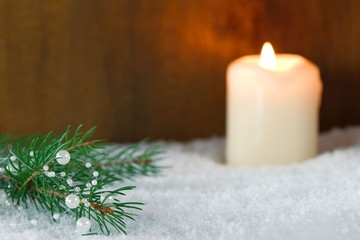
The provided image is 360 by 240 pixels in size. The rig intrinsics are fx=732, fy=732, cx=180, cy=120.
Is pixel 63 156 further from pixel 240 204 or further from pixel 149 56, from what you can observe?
pixel 149 56

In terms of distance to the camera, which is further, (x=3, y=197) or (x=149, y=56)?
(x=149, y=56)

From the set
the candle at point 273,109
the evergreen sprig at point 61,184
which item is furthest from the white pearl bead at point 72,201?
the candle at point 273,109

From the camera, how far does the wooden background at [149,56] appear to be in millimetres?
792

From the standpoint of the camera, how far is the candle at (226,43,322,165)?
0.75 metres

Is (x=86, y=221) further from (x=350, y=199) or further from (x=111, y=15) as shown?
(x=111, y=15)

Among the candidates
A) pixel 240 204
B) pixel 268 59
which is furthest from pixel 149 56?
pixel 240 204

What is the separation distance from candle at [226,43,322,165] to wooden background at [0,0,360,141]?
0.34ft

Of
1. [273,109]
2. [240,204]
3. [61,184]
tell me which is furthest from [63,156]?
[273,109]

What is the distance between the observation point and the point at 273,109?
0.75 m

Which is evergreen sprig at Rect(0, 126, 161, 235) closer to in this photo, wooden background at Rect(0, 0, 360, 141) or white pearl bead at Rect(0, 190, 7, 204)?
white pearl bead at Rect(0, 190, 7, 204)

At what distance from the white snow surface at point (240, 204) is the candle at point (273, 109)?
0.03 metres

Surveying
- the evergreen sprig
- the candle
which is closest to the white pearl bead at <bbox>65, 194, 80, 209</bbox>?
the evergreen sprig

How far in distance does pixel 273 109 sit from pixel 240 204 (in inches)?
8.0

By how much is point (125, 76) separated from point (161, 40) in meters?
0.06
